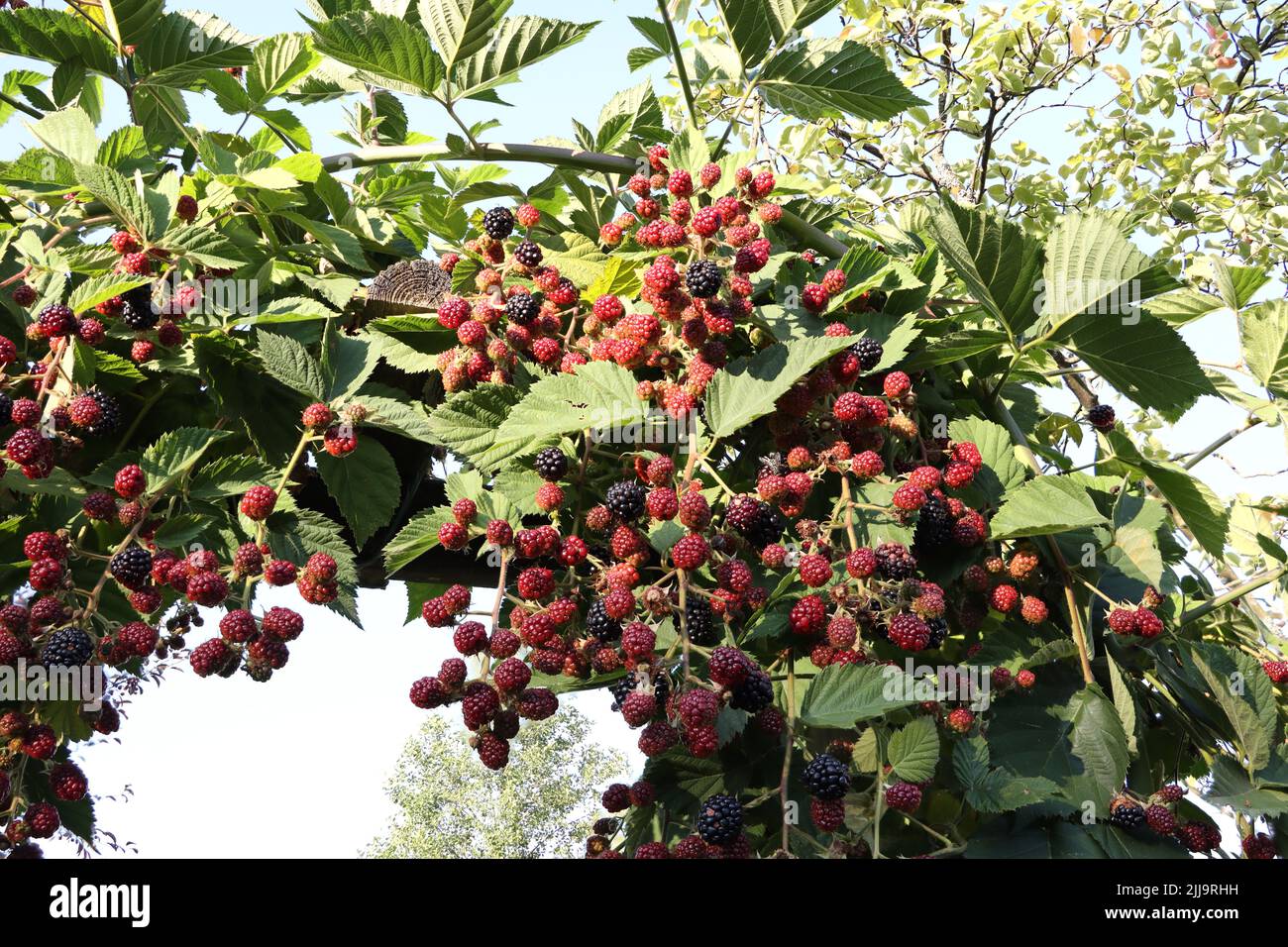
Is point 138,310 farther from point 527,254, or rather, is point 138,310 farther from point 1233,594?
point 1233,594

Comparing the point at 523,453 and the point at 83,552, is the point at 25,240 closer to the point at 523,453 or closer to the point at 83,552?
the point at 83,552

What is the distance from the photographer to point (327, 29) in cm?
121

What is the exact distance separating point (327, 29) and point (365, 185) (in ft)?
1.27

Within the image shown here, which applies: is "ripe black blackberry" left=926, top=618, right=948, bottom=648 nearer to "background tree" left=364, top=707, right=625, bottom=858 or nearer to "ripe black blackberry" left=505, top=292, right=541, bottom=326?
"ripe black blackberry" left=505, top=292, right=541, bottom=326

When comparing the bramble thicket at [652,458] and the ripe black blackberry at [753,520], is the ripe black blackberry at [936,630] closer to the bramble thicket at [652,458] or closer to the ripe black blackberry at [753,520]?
the bramble thicket at [652,458]

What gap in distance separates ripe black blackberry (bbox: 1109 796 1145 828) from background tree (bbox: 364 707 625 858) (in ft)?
50.7

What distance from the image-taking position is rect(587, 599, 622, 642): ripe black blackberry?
37.6 inches

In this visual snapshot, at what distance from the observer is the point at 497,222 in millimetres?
1188

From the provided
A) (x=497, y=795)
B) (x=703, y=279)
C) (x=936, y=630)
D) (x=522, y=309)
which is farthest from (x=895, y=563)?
(x=497, y=795)

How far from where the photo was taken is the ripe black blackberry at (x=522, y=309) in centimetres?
113

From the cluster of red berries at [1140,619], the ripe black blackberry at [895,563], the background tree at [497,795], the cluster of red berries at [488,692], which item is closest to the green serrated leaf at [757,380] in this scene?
the ripe black blackberry at [895,563]
